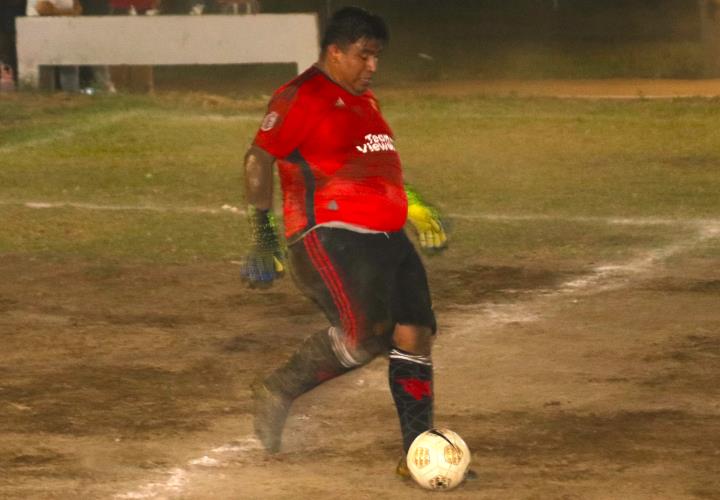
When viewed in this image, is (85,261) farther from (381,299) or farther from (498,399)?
(381,299)

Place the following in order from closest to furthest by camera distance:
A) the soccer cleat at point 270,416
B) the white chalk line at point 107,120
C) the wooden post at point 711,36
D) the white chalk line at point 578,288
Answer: the soccer cleat at point 270,416
the white chalk line at point 578,288
the white chalk line at point 107,120
the wooden post at point 711,36

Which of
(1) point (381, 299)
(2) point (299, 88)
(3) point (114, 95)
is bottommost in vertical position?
(3) point (114, 95)

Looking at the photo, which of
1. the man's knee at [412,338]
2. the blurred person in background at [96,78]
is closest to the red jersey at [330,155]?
the man's knee at [412,338]

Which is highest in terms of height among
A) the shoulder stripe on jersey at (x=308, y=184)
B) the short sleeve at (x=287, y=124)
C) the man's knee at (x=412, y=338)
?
the short sleeve at (x=287, y=124)

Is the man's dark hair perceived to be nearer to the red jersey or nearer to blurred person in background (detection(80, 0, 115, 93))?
the red jersey

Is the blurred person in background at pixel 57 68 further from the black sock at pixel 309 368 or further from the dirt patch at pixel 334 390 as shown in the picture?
the black sock at pixel 309 368

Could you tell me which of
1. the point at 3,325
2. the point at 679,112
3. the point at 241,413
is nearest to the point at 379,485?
the point at 241,413

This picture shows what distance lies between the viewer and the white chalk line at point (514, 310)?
19.0 ft

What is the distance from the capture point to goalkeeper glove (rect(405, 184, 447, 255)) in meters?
6.25

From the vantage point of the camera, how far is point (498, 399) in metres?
6.94

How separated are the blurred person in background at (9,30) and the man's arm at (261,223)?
1685cm

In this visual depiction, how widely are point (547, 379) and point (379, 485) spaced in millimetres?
1789

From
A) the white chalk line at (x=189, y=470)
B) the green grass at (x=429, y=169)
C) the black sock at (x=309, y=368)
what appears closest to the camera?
the white chalk line at (x=189, y=470)

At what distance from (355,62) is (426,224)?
32.2 inches
